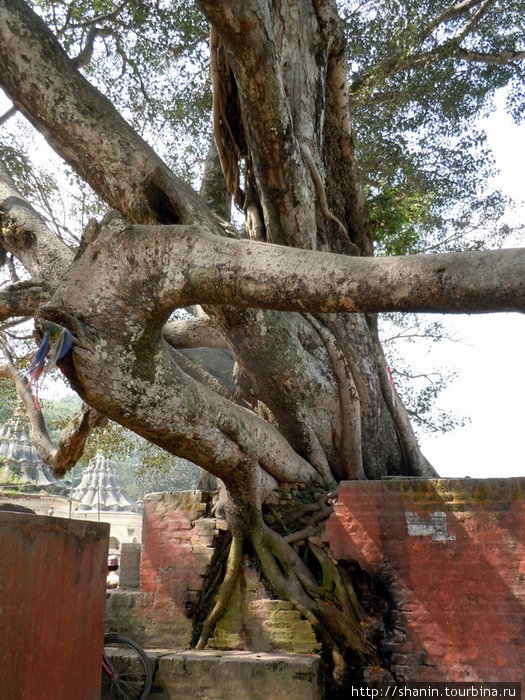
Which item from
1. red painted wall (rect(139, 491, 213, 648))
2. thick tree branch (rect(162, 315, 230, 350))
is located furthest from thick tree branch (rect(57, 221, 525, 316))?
thick tree branch (rect(162, 315, 230, 350))

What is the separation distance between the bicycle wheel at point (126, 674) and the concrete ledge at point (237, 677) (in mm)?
78

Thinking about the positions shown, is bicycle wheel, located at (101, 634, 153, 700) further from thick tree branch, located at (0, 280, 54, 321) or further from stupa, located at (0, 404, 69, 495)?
stupa, located at (0, 404, 69, 495)

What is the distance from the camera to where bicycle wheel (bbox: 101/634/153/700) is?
402 cm

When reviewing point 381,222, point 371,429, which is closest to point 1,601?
point 371,429

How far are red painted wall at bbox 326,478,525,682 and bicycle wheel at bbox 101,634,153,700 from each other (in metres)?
1.50

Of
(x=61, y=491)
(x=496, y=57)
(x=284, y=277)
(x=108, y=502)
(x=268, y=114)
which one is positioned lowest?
(x=284, y=277)

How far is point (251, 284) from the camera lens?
3.04 m

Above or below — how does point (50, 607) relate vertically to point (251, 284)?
below

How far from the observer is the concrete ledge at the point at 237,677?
3.84m

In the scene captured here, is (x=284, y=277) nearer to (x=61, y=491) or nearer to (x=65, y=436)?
(x=65, y=436)

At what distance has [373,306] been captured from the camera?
2.83 meters

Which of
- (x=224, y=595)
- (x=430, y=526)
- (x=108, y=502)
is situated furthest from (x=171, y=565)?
(x=108, y=502)

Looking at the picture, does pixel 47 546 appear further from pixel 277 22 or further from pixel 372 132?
pixel 372 132

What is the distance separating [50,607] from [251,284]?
1.66 m
